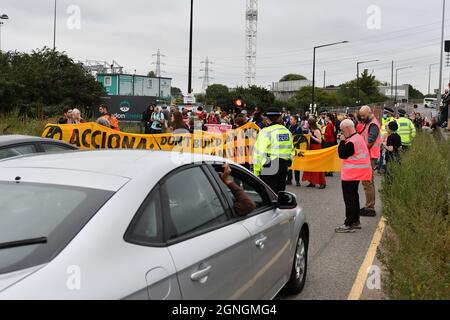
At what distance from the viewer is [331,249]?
7613mm

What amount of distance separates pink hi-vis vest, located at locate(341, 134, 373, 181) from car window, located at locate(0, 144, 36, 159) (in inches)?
187

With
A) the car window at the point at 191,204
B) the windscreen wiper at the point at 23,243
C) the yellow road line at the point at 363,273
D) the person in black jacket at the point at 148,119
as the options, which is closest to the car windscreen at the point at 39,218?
the windscreen wiper at the point at 23,243

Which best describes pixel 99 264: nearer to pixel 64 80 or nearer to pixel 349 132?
pixel 349 132

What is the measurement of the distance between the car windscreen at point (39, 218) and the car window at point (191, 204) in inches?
19.0

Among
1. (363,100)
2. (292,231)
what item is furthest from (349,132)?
(363,100)

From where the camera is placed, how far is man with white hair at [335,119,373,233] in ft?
28.4

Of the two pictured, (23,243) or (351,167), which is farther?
(351,167)

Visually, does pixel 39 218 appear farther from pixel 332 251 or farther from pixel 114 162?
pixel 332 251

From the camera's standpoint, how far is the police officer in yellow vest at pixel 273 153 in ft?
27.9

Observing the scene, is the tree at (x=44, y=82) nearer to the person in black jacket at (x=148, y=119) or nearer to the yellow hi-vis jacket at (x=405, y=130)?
the person in black jacket at (x=148, y=119)

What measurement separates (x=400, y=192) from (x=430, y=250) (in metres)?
3.14

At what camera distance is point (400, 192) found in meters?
7.94

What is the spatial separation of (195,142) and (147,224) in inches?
458

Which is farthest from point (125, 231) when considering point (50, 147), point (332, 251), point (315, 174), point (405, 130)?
point (405, 130)
